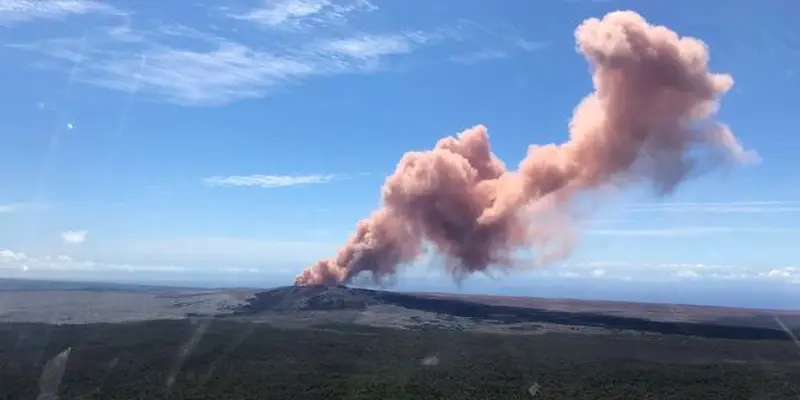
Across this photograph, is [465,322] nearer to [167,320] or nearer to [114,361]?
[167,320]

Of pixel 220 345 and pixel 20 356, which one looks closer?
pixel 20 356

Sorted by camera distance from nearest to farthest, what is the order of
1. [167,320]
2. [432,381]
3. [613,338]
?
[432,381], [613,338], [167,320]

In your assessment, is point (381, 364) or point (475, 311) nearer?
point (381, 364)

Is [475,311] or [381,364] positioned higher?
[475,311]

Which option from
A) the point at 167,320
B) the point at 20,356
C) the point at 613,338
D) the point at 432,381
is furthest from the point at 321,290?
the point at 432,381

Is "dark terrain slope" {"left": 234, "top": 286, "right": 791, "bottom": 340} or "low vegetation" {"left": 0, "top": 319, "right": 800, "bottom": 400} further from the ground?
"dark terrain slope" {"left": 234, "top": 286, "right": 791, "bottom": 340}

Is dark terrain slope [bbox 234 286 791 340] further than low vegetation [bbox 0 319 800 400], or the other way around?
dark terrain slope [bbox 234 286 791 340]
